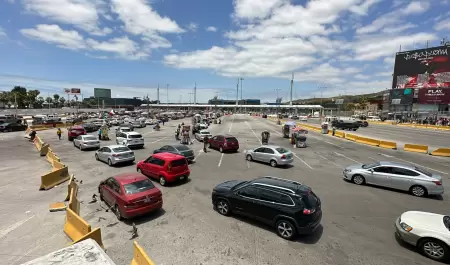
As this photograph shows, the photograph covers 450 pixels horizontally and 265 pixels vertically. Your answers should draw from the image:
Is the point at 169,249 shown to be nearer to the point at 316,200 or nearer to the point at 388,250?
the point at 316,200

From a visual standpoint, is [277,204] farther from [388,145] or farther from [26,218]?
[388,145]

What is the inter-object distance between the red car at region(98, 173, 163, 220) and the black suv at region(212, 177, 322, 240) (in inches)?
103

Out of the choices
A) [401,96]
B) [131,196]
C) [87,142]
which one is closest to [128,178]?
[131,196]

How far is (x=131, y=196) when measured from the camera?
8586mm

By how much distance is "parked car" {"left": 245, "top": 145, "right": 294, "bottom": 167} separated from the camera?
655 inches

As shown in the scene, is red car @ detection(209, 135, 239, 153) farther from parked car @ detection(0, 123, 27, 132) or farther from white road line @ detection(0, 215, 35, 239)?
parked car @ detection(0, 123, 27, 132)

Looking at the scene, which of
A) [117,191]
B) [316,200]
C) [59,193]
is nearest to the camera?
[316,200]

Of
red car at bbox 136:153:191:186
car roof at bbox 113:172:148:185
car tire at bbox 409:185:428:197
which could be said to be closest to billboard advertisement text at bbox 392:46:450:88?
car tire at bbox 409:185:428:197

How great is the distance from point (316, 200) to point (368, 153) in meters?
18.8

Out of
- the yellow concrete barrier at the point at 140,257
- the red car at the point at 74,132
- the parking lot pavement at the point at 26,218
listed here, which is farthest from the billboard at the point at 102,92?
the yellow concrete barrier at the point at 140,257

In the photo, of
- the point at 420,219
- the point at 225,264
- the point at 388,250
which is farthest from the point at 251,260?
the point at 420,219

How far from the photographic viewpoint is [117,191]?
29.7 ft

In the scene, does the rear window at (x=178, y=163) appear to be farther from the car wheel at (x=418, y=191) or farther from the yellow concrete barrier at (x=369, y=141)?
the yellow concrete barrier at (x=369, y=141)

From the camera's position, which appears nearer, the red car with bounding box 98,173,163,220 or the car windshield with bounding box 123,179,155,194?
the red car with bounding box 98,173,163,220
